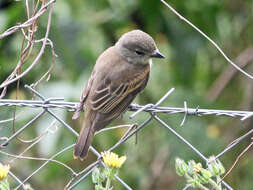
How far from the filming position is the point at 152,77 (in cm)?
510

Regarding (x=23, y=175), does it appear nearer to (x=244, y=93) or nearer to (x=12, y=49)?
(x=12, y=49)

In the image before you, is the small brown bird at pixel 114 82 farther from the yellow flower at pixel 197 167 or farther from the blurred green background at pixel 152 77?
the yellow flower at pixel 197 167

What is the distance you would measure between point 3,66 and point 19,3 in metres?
0.51

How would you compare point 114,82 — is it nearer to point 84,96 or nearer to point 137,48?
point 84,96

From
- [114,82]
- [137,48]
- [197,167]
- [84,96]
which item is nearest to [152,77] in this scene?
[137,48]

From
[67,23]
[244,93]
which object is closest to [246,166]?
[244,93]

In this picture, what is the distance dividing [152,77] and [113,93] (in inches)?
45.3

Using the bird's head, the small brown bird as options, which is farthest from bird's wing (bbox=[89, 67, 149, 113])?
the bird's head

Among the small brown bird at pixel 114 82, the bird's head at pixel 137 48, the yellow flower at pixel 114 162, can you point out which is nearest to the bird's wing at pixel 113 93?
the small brown bird at pixel 114 82

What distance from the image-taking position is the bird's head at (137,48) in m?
4.39

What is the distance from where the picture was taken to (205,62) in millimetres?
5645

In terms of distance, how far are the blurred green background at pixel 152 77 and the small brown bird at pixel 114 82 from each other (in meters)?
0.21

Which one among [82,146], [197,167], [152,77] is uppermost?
[197,167]

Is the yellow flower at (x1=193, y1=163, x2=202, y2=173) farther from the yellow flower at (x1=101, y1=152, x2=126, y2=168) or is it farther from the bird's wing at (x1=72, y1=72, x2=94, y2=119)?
the bird's wing at (x1=72, y1=72, x2=94, y2=119)
